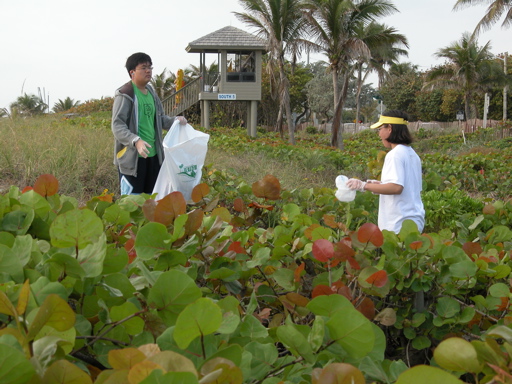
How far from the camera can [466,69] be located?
36.8 meters

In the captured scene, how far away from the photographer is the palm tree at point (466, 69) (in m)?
36.9

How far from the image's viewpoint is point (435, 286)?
1.50 meters

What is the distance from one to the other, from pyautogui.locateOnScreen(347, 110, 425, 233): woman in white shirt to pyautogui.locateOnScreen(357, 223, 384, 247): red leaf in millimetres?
1883

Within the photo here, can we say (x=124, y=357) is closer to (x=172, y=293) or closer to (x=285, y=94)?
(x=172, y=293)

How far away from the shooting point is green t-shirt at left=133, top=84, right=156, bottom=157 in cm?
440

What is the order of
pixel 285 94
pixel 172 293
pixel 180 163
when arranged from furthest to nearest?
pixel 285 94 → pixel 180 163 → pixel 172 293

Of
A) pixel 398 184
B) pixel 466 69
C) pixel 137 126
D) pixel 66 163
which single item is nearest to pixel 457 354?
pixel 398 184

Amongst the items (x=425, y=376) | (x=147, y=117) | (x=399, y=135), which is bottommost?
(x=425, y=376)

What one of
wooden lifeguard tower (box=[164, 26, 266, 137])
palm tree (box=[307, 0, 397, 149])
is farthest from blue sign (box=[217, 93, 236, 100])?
palm tree (box=[307, 0, 397, 149])

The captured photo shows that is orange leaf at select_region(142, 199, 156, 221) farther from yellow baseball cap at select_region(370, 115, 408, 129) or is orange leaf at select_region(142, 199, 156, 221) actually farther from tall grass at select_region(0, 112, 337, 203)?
tall grass at select_region(0, 112, 337, 203)

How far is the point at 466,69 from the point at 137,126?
3677 cm

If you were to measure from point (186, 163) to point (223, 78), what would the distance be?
22.1 m

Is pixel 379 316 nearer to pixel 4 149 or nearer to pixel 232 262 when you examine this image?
pixel 232 262

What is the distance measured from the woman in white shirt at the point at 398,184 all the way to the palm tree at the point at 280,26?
20713 mm
